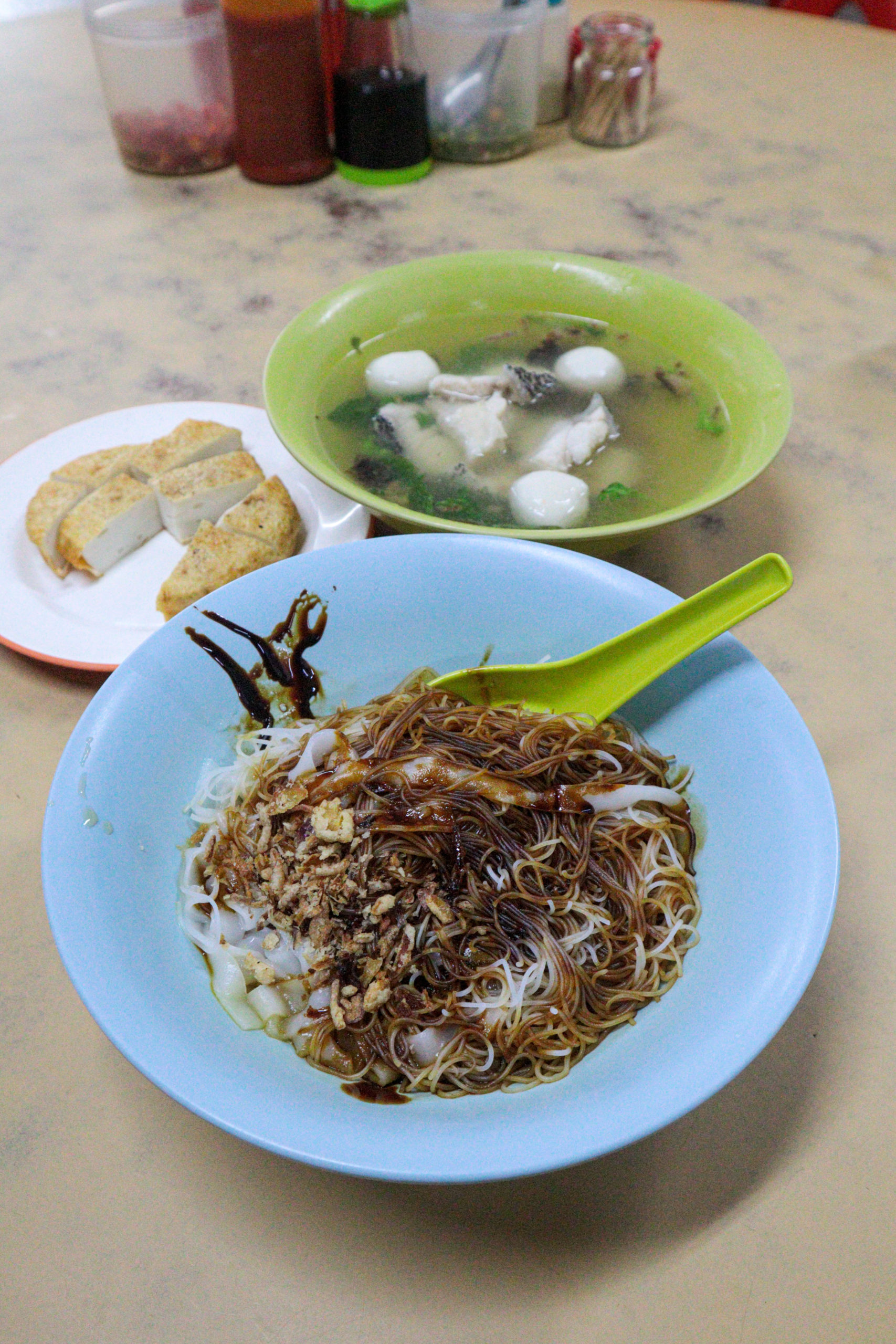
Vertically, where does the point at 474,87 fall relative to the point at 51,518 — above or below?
above

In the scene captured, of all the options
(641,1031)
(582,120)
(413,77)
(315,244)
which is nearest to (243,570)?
(641,1031)

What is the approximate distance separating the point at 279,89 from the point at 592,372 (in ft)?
4.13

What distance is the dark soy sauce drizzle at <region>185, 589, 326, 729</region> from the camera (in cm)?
116

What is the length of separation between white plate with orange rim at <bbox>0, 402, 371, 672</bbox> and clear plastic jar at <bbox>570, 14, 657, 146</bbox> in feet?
5.26

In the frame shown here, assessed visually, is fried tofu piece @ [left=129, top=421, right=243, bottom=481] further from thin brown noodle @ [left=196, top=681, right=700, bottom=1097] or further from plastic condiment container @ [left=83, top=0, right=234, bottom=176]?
plastic condiment container @ [left=83, top=0, right=234, bottom=176]

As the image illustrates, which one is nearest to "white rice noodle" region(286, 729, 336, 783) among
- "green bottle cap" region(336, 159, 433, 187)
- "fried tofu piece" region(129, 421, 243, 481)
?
"fried tofu piece" region(129, 421, 243, 481)

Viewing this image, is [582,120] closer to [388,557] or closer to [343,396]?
[343,396]

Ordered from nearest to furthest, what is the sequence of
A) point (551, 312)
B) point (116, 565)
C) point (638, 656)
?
point (638, 656)
point (116, 565)
point (551, 312)

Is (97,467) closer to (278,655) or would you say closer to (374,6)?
(278,655)

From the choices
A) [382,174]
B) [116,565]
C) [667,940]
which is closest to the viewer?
[667,940]

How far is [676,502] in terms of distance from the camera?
5.10 feet

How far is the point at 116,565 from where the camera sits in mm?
1635

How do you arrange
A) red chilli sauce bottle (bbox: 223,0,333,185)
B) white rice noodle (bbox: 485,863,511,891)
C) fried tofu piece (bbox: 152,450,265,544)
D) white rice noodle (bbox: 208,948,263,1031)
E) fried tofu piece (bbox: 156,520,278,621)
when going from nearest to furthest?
1. white rice noodle (bbox: 208,948,263,1031)
2. white rice noodle (bbox: 485,863,511,891)
3. fried tofu piece (bbox: 156,520,278,621)
4. fried tofu piece (bbox: 152,450,265,544)
5. red chilli sauce bottle (bbox: 223,0,333,185)

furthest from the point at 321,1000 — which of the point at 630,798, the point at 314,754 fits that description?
the point at 630,798
